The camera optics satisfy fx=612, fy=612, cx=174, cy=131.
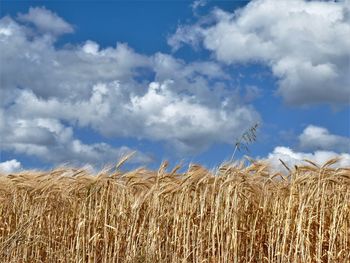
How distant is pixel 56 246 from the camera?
10531 millimetres

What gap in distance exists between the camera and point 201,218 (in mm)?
9523

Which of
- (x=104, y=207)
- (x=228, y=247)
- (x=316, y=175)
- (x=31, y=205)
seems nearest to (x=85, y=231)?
(x=104, y=207)

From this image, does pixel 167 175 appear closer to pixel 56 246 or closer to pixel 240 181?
pixel 240 181

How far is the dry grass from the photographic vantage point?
925cm

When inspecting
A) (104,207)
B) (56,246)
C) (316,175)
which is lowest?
(56,246)

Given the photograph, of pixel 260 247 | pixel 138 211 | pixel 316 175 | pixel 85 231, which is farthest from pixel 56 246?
pixel 316 175

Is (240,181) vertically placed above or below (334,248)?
above

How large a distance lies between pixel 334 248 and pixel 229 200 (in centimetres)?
173

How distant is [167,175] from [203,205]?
3.83 feet

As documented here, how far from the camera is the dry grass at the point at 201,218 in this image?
30.3ft

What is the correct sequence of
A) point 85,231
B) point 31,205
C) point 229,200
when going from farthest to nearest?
1. point 31,205
2. point 85,231
3. point 229,200

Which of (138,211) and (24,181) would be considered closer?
(138,211)

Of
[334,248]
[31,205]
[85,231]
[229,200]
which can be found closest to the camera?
[334,248]

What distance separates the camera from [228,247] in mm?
9414
